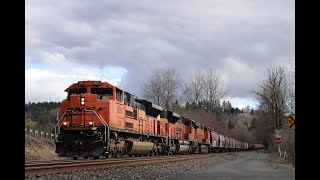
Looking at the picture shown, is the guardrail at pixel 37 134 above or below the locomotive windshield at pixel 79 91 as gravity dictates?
below

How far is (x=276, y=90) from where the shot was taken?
48938mm

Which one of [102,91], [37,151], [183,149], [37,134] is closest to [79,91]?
[102,91]

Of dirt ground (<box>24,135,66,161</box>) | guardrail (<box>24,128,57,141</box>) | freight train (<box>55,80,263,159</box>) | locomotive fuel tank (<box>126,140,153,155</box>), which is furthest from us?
guardrail (<box>24,128,57,141</box>)

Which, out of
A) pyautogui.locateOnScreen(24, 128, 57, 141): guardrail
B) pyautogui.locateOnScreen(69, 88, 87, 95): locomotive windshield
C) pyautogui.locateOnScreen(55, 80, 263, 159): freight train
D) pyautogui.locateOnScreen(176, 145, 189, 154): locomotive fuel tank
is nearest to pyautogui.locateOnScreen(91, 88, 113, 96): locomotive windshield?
pyautogui.locateOnScreen(55, 80, 263, 159): freight train

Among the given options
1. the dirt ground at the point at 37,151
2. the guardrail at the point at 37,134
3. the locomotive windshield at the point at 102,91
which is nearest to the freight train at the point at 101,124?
the locomotive windshield at the point at 102,91

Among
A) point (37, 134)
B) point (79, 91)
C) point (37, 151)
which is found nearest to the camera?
point (79, 91)

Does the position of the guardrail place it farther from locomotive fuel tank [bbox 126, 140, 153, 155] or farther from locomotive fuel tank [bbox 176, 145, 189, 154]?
locomotive fuel tank [bbox 126, 140, 153, 155]

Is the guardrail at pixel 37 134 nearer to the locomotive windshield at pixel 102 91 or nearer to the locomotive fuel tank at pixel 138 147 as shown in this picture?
the locomotive fuel tank at pixel 138 147

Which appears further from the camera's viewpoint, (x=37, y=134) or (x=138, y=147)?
(x=37, y=134)

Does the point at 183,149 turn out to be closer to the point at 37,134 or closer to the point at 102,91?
the point at 37,134

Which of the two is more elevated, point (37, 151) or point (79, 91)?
point (79, 91)
